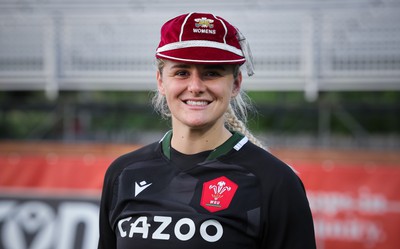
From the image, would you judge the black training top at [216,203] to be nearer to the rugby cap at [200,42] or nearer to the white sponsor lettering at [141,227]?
the white sponsor lettering at [141,227]

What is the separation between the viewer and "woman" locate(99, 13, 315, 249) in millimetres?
1892

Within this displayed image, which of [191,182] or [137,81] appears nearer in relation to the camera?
[191,182]

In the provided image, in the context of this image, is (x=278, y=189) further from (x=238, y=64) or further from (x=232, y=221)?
(x=238, y=64)

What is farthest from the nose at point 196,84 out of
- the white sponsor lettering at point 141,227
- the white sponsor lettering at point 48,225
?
the white sponsor lettering at point 48,225

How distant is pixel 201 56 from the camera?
189cm

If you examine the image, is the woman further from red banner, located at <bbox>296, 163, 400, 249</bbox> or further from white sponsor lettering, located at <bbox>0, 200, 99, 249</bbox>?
red banner, located at <bbox>296, 163, 400, 249</bbox>

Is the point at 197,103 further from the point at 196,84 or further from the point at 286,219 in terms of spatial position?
the point at 286,219

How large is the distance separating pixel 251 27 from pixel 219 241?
5.81 m

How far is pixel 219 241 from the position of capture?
1868 mm

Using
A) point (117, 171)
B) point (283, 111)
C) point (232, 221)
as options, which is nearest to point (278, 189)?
point (232, 221)

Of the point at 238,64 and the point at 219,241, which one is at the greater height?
the point at 238,64

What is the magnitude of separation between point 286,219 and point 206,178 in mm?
277

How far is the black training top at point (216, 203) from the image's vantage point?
1.89 metres

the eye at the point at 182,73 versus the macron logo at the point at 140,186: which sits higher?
the eye at the point at 182,73
